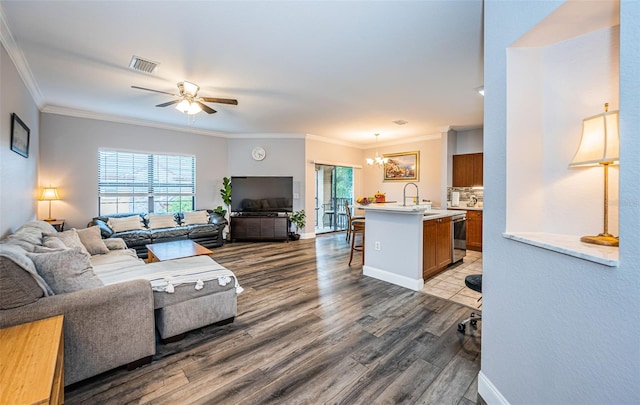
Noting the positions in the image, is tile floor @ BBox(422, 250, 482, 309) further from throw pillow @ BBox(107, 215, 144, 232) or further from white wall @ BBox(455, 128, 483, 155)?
throw pillow @ BBox(107, 215, 144, 232)

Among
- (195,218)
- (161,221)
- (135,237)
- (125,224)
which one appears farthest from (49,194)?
(195,218)

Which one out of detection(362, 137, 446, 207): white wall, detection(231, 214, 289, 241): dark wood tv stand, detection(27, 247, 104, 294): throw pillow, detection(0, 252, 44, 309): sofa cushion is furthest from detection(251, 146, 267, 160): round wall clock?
detection(0, 252, 44, 309): sofa cushion

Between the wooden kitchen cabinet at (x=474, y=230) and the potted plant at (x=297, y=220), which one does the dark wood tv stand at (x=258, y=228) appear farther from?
the wooden kitchen cabinet at (x=474, y=230)

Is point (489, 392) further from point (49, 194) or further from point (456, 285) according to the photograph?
point (49, 194)

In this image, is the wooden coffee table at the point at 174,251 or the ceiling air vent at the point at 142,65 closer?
the ceiling air vent at the point at 142,65

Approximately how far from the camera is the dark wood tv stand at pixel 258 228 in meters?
6.20

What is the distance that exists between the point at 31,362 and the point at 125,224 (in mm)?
4346

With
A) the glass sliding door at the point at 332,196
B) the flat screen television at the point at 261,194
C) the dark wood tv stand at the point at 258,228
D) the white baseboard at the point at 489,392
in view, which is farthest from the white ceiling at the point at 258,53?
the glass sliding door at the point at 332,196

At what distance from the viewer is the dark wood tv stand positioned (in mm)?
6195

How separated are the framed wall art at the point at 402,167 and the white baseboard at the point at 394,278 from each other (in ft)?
13.5

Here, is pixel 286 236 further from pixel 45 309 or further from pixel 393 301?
pixel 45 309

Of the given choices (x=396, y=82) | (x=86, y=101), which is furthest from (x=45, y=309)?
(x=86, y=101)

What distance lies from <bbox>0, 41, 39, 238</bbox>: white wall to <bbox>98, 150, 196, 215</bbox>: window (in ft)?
4.26

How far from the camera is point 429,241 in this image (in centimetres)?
358
